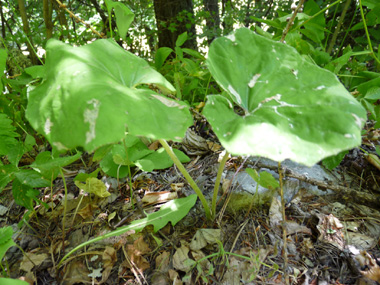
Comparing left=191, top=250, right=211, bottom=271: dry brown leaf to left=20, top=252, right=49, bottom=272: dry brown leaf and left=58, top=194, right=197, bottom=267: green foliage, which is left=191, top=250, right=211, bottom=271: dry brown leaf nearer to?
left=58, top=194, right=197, bottom=267: green foliage

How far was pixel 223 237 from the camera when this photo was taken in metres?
1.14

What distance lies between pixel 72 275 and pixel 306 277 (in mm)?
923

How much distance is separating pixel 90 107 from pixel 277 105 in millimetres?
590

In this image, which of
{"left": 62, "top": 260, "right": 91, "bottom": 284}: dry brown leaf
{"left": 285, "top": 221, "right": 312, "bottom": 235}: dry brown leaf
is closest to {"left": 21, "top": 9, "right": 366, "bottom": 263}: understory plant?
{"left": 62, "top": 260, "right": 91, "bottom": 284}: dry brown leaf

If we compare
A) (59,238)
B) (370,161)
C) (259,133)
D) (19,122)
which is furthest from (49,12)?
(370,161)

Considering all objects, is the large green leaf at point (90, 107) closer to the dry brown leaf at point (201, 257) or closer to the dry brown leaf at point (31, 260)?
the dry brown leaf at point (201, 257)

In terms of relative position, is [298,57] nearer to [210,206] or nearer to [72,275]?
[210,206]

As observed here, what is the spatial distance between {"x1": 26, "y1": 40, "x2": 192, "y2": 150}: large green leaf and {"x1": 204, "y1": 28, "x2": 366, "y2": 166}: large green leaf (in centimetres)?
15

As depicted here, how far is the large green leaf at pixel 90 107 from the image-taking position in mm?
682

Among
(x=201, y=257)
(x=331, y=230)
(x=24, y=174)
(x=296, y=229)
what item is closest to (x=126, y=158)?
(x=24, y=174)

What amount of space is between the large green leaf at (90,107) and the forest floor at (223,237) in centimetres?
57

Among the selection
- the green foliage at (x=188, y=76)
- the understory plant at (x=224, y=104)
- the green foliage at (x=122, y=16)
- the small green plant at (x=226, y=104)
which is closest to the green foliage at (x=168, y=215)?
the understory plant at (x=224, y=104)

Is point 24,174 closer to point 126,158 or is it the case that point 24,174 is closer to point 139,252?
point 126,158

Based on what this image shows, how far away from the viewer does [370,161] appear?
4.52 ft
